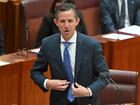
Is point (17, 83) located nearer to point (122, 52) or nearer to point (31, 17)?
point (122, 52)

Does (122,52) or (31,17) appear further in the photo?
(31,17)

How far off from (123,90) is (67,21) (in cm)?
75

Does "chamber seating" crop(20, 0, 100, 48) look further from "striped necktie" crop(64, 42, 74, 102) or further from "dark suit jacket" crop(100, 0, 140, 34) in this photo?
"striped necktie" crop(64, 42, 74, 102)

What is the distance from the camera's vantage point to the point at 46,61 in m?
2.35

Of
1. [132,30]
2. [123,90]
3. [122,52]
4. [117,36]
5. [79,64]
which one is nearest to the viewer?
[79,64]

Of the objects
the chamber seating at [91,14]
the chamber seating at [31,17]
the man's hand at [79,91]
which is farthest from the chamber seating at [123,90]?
the chamber seating at [91,14]

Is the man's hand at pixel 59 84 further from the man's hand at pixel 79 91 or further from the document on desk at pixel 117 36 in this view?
the document on desk at pixel 117 36

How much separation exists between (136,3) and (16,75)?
1.97 metres

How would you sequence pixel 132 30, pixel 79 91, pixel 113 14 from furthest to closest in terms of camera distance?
pixel 113 14
pixel 132 30
pixel 79 91

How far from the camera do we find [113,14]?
184 inches

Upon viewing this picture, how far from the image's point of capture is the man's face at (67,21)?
2.21m

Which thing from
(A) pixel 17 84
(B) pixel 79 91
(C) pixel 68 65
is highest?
(C) pixel 68 65

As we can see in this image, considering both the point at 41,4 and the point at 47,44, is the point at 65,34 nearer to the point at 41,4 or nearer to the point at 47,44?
the point at 47,44

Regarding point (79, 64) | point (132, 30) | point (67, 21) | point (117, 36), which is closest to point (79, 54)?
point (79, 64)
